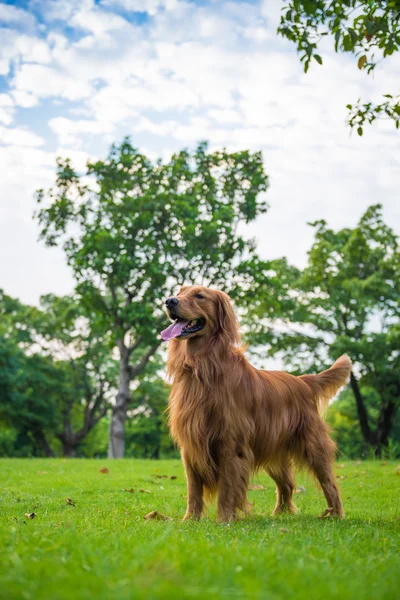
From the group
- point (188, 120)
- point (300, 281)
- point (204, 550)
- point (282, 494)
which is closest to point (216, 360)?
point (282, 494)

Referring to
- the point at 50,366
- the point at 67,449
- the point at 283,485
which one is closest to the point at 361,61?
the point at 283,485

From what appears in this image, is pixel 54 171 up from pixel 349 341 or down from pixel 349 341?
up

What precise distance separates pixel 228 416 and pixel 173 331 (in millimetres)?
951

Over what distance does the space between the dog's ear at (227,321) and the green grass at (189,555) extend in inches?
67.7

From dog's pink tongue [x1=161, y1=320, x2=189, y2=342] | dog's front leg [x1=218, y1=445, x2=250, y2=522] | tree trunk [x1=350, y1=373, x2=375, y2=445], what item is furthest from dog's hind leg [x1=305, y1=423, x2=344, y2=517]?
tree trunk [x1=350, y1=373, x2=375, y2=445]

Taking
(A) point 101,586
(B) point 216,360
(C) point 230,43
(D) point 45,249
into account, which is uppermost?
(C) point 230,43

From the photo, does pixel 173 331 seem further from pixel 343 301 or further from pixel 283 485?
pixel 343 301

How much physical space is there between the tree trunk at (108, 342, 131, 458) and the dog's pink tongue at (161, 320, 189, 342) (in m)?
15.7

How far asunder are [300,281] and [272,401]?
18.4 metres

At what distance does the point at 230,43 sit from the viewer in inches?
388

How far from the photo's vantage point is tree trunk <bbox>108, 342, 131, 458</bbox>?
68.5 ft

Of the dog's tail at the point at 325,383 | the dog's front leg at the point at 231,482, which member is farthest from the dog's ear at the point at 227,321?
the dog's tail at the point at 325,383

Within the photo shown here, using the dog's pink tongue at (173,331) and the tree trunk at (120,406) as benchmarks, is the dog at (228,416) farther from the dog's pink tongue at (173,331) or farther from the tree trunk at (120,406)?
the tree trunk at (120,406)

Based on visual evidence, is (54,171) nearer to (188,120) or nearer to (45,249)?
(45,249)
